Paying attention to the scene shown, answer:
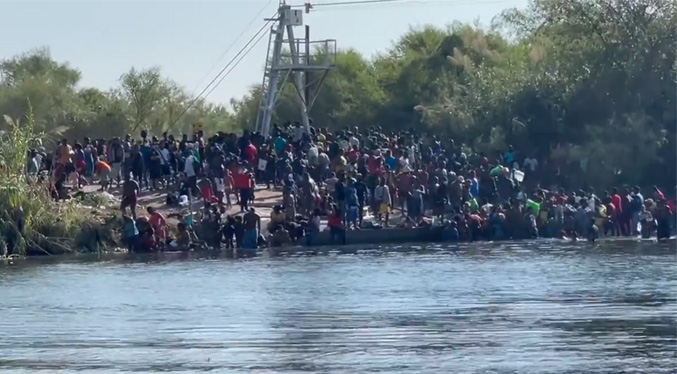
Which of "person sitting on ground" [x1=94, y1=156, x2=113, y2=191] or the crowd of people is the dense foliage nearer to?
the crowd of people

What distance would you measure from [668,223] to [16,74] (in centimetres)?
4963

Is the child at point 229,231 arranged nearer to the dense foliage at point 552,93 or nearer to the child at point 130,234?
the child at point 130,234

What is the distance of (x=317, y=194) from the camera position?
38.8 metres

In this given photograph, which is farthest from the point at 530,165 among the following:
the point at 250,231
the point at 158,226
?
the point at 158,226

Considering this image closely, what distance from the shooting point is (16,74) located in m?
82.1

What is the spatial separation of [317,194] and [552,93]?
14245 mm

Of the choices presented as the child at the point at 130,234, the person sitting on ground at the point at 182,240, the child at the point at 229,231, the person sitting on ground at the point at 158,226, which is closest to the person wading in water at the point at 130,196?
the child at the point at 130,234

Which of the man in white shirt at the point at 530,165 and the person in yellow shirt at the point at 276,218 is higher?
the man in white shirt at the point at 530,165

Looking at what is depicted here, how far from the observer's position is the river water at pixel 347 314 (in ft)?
61.2

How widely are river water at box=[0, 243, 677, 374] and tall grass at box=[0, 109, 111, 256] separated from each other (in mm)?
2278

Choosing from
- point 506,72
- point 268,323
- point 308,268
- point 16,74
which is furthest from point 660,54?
point 16,74

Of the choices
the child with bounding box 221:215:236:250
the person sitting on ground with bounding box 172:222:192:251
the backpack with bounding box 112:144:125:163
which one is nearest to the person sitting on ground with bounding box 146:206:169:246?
the person sitting on ground with bounding box 172:222:192:251

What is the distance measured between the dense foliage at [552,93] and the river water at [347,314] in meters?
12.9

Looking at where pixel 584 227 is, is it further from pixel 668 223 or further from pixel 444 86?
pixel 444 86
